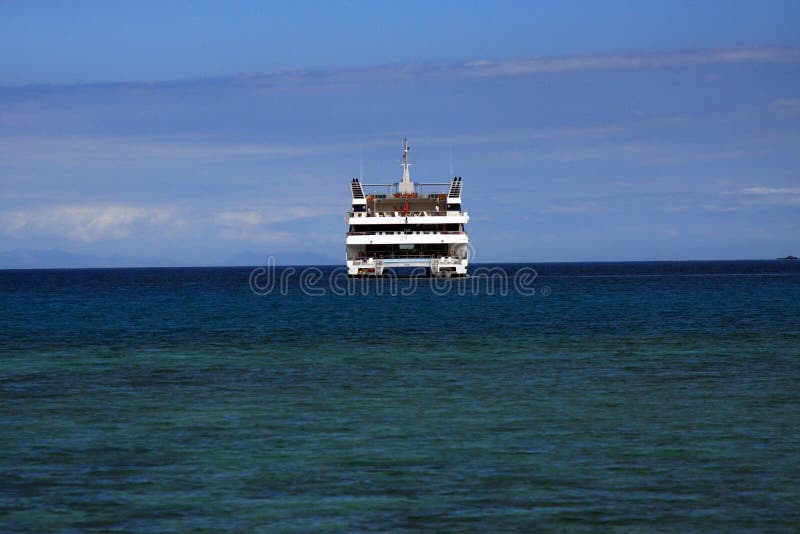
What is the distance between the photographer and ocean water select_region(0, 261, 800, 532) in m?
13.2

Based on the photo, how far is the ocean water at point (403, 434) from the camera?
13172 millimetres

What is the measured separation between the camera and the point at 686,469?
601 inches

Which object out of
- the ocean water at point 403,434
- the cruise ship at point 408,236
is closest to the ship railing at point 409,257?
the cruise ship at point 408,236

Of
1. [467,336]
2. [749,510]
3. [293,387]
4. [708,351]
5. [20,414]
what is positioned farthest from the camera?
[467,336]

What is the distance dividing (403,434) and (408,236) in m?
77.3

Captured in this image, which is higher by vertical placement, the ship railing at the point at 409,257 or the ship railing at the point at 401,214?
the ship railing at the point at 401,214

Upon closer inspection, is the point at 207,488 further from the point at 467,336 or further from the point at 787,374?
the point at 467,336

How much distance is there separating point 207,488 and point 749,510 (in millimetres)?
6872

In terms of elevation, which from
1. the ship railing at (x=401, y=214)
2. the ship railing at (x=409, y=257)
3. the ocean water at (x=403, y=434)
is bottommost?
the ocean water at (x=403, y=434)

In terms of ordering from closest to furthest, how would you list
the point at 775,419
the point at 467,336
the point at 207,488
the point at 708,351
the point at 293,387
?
1. the point at 207,488
2. the point at 775,419
3. the point at 293,387
4. the point at 708,351
5. the point at 467,336

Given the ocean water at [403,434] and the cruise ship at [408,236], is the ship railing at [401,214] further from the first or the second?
the ocean water at [403,434]

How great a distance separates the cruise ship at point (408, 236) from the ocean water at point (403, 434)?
5695cm

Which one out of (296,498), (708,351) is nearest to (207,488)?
(296,498)

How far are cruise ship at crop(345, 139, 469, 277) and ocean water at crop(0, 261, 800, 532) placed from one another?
187ft
